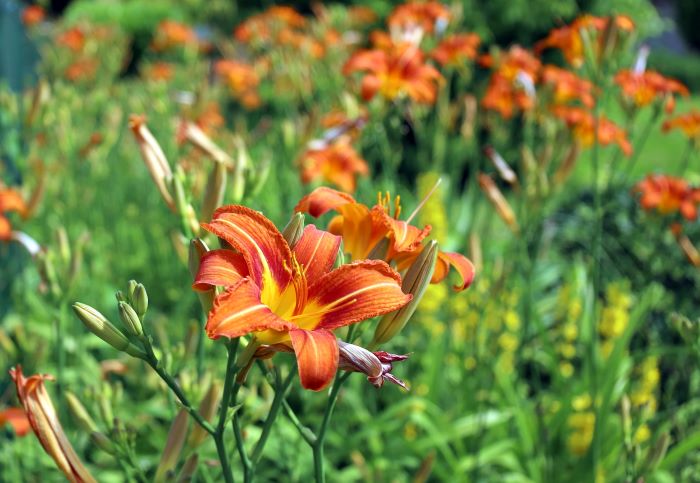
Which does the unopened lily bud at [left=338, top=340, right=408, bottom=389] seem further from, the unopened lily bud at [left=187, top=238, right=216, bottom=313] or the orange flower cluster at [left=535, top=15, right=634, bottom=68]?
the orange flower cluster at [left=535, top=15, right=634, bottom=68]

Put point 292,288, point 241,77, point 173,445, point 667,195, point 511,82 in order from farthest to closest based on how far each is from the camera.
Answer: point 241,77
point 511,82
point 667,195
point 173,445
point 292,288

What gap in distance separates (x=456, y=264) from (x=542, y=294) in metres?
2.85

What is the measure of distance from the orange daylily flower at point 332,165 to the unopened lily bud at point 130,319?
1.35 meters

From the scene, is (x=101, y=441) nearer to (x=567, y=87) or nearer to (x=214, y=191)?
(x=214, y=191)

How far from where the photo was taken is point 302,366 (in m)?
0.78

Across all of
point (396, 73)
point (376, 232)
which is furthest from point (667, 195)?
point (376, 232)

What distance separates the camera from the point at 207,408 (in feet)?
4.00

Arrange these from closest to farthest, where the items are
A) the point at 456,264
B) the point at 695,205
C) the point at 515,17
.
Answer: the point at 456,264
the point at 695,205
the point at 515,17

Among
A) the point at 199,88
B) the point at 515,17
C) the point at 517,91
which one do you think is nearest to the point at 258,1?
the point at 515,17

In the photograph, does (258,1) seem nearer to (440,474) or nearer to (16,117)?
(16,117)

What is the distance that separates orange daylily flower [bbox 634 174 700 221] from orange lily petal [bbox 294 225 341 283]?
1492 millimetres

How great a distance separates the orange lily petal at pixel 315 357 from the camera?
780 millimetres

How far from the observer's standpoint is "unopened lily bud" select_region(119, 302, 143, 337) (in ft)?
3.21

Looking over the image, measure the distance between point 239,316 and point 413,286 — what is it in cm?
29
